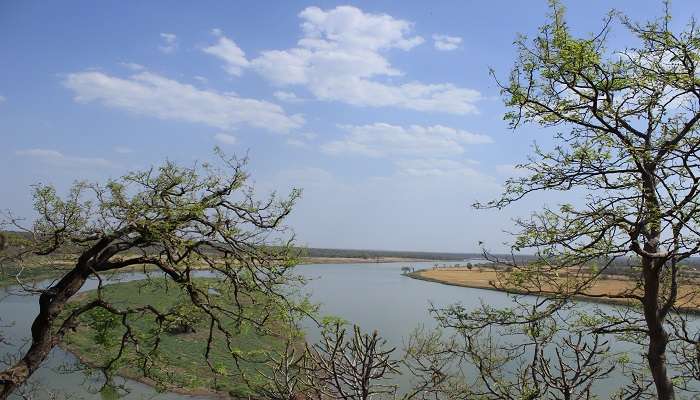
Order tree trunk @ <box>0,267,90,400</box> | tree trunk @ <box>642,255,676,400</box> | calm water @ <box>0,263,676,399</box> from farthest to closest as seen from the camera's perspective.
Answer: calm water @ <box>0,263,676,399</box>
tree trunk @ <box>0,267,90,400</box>
tree trunk @ <box>642,255,676,400</box>

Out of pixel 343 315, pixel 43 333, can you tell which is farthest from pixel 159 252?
pixel 343 315

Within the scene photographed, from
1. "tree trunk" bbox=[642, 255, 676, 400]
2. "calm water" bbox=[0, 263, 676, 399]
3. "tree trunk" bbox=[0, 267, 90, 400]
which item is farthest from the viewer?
"calm water" bbox=[0, 263, 676, 399]

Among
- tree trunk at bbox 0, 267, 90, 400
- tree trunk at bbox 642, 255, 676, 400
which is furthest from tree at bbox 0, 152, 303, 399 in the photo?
tree trunk at bbox 642, 255, 676, 400

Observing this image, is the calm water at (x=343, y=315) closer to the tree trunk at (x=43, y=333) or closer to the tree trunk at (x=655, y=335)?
the tree trunk at (x=43, y=333)

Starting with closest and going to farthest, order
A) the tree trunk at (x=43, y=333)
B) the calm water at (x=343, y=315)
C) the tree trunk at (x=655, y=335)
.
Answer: the tree trunk at (x=655, y=335) < the tree trunk at (x=43, y=333) < the calm water at (x=343, y=315)

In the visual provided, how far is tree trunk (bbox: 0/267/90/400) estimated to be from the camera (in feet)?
19.9

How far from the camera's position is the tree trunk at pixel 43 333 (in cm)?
606

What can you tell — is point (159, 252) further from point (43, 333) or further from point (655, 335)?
point (655, 335)

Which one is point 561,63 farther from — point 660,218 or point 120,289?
point 120,289

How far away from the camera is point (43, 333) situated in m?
6.43

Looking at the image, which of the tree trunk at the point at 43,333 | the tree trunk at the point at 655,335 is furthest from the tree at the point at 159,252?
the tree trunk at the point at 655,335

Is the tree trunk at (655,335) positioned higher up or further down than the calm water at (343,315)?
higher up

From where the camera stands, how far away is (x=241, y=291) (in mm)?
7379

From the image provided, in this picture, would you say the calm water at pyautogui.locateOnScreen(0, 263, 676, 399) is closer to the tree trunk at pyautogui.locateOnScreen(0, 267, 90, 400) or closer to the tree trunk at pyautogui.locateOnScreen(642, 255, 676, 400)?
the tree trunk at pyautogui.locateOnScreen(0, 267, 90, 400)
